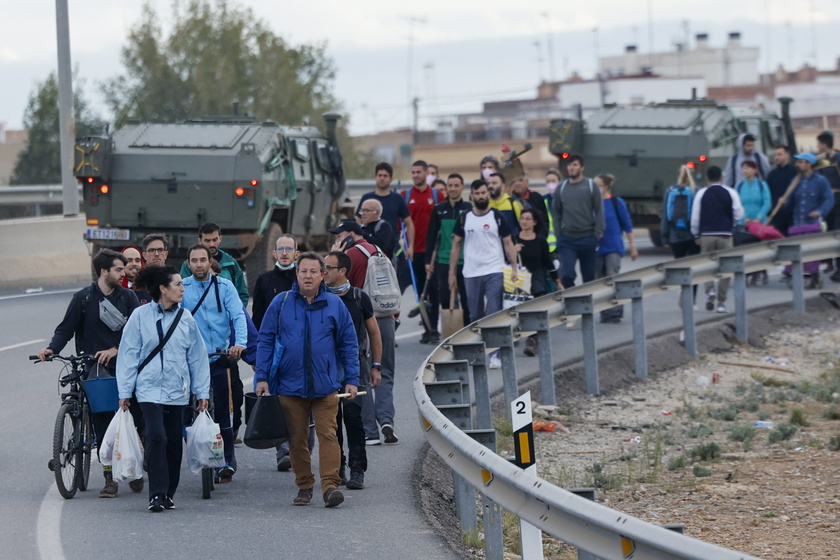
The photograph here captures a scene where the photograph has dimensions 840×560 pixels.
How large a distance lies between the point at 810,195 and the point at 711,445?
34.7 ft

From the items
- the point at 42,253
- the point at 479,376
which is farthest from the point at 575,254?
the point at 42,253

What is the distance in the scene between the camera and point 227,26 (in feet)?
203

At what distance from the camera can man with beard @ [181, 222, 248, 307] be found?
11320 mm

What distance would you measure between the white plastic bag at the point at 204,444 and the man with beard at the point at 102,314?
0.83 metres

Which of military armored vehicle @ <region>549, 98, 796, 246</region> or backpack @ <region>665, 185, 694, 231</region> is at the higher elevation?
military armored vehicle @ <region>549, 98, 796, 246</region>

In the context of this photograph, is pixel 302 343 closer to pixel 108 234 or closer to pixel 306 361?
pixel 306 361

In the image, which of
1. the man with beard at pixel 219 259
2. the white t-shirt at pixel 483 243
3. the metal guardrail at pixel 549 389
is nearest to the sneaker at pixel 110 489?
the man with beard at pixel 219 259

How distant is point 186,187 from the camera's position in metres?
21.8

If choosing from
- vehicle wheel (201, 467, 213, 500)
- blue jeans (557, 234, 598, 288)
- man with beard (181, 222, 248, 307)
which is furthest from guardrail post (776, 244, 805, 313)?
vehicle wheel (201, 467, 213, 500)

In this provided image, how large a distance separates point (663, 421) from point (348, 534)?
5.99 metres

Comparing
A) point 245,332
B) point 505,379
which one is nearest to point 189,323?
point 245,332

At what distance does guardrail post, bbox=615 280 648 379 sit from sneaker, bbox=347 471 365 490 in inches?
229

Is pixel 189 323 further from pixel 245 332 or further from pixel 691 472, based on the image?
pixel 691 472

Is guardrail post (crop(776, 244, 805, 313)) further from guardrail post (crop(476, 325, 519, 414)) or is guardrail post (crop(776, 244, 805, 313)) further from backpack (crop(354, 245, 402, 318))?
backpack (crop(354, 245, 402, 318))
